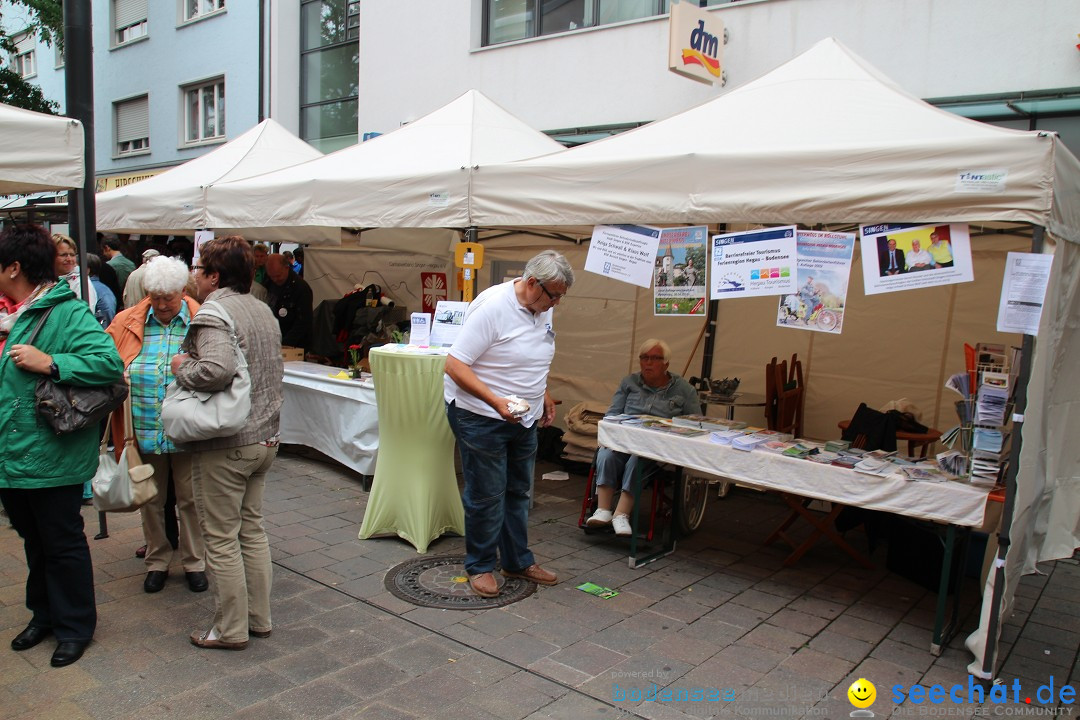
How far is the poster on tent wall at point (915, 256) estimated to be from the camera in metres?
3.24

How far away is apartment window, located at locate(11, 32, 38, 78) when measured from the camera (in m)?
18.1

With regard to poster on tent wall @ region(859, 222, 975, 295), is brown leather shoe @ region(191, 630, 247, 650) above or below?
below

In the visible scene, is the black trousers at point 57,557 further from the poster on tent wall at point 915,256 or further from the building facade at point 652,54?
the building facade at point 652,54

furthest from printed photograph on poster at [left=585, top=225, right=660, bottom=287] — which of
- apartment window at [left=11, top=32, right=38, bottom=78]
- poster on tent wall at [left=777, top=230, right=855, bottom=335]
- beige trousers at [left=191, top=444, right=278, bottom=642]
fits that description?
apartment window at [left=11, top=32, right=38, bottom=78]

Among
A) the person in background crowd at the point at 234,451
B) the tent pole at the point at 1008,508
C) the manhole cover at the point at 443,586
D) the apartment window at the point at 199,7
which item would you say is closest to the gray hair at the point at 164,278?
the person in background crowd at the point at 234,451

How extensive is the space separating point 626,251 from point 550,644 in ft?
6.71

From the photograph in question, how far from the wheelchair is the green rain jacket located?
2.77 meters

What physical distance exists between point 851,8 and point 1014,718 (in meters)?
5.65

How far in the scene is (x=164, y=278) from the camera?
335 cm

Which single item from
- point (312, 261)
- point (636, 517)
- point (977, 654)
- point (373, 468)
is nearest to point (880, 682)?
point (977, 654)

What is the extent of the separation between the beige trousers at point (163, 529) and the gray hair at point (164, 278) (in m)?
0.83

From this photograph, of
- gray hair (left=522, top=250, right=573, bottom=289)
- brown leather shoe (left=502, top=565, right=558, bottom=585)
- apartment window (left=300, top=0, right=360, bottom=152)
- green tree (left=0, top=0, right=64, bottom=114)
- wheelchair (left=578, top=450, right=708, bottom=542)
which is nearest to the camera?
gray hair (left=522, top=250, right=573, bottom=289)

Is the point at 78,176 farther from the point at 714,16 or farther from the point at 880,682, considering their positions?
the point at 714,16

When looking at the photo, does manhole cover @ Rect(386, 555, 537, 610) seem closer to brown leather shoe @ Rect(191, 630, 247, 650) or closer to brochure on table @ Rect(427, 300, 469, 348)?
brown leather shoe @ Rect(191, 630, 247, 650)
